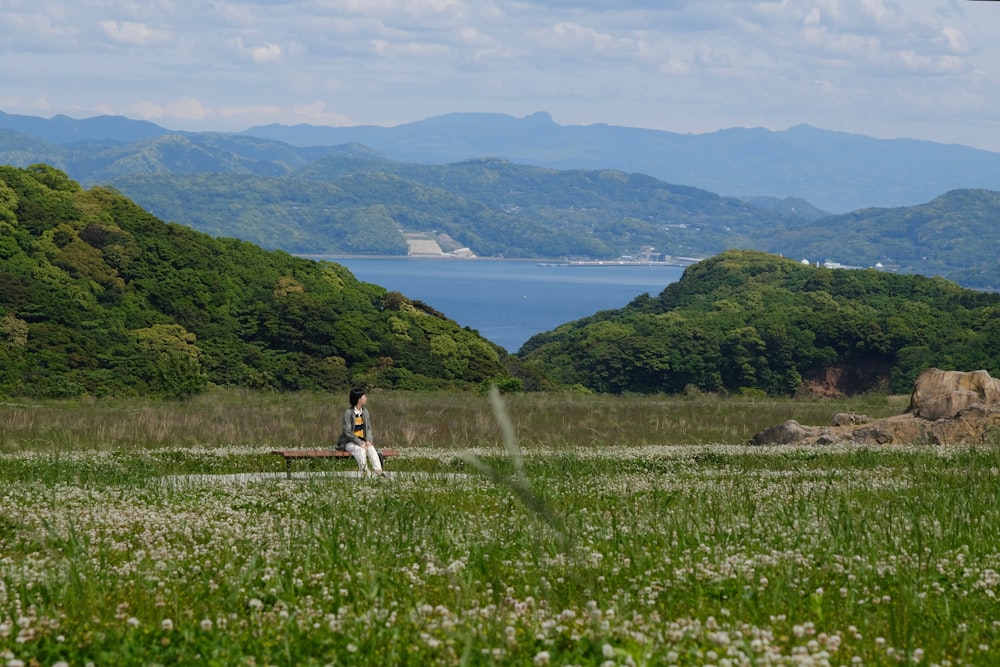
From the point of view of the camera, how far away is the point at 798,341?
7138 centimetres

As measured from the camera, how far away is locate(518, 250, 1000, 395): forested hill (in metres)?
66.3

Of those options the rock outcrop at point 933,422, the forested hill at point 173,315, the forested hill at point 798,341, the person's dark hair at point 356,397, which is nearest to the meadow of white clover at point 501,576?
the person's dark hair at point 356,397

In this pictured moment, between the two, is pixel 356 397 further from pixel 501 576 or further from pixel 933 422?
pixel 933 422

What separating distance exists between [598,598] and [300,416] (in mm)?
24412

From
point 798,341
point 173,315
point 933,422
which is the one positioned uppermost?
point 173,315

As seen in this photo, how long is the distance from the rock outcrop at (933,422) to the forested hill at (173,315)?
22.9 meters

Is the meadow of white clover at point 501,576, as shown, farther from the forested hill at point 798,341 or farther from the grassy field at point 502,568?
the forested hill at point 798,341

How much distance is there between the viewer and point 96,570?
8828mm

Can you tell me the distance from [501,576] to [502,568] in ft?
0.90

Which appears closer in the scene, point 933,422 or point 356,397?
point 356,397

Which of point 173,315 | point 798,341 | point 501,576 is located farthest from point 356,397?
point 798,341

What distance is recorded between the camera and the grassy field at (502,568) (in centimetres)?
621

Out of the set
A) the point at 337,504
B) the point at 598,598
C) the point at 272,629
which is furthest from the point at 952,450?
the point at 272,629

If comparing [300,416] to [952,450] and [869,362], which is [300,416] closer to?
[952,450]
